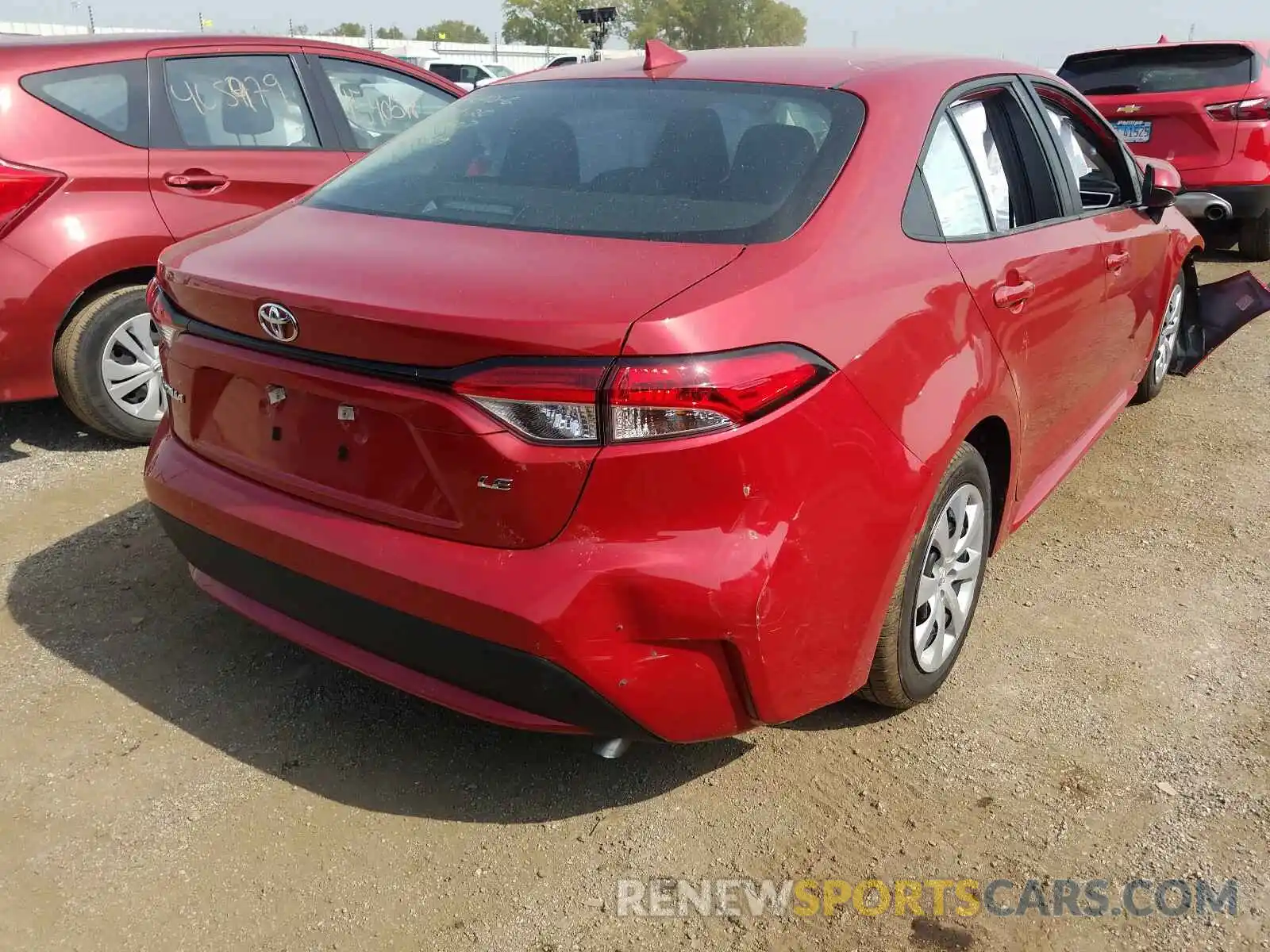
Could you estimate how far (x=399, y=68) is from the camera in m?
5.44

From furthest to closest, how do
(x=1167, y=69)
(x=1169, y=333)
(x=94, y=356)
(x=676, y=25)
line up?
(x=676, y=25)
(x=1167, y=69)
(x=1169, y=333)
(x=94, y=356)

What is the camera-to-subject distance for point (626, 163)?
8.30 feet

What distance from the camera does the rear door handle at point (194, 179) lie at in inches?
175

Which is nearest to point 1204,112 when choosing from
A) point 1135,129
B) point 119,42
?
point 1135,129

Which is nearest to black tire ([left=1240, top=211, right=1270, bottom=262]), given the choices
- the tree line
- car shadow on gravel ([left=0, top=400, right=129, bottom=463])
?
car shadow on gravel ([left=0, top=400, right=129, bottom=463])

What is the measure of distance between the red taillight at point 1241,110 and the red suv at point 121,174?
20.1ft

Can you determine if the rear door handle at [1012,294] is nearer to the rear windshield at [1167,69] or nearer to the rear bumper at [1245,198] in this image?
the rear bumper at [1245,198]

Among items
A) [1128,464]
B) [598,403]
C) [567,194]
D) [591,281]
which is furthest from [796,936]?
[1128,464]

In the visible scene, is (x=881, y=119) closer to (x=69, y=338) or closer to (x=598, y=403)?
(x=598, y=403)

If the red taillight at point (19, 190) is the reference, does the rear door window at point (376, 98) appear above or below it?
above

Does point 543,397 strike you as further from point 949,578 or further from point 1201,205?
point 1201,205

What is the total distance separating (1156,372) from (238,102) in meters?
4.45

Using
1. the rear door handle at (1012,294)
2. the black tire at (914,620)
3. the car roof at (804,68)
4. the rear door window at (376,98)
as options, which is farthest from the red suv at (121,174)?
the rear door handle at (1012,294)

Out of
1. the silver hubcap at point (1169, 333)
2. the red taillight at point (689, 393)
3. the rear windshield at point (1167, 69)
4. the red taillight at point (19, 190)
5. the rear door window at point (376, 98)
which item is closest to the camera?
the red taillight at point (689, 393)
